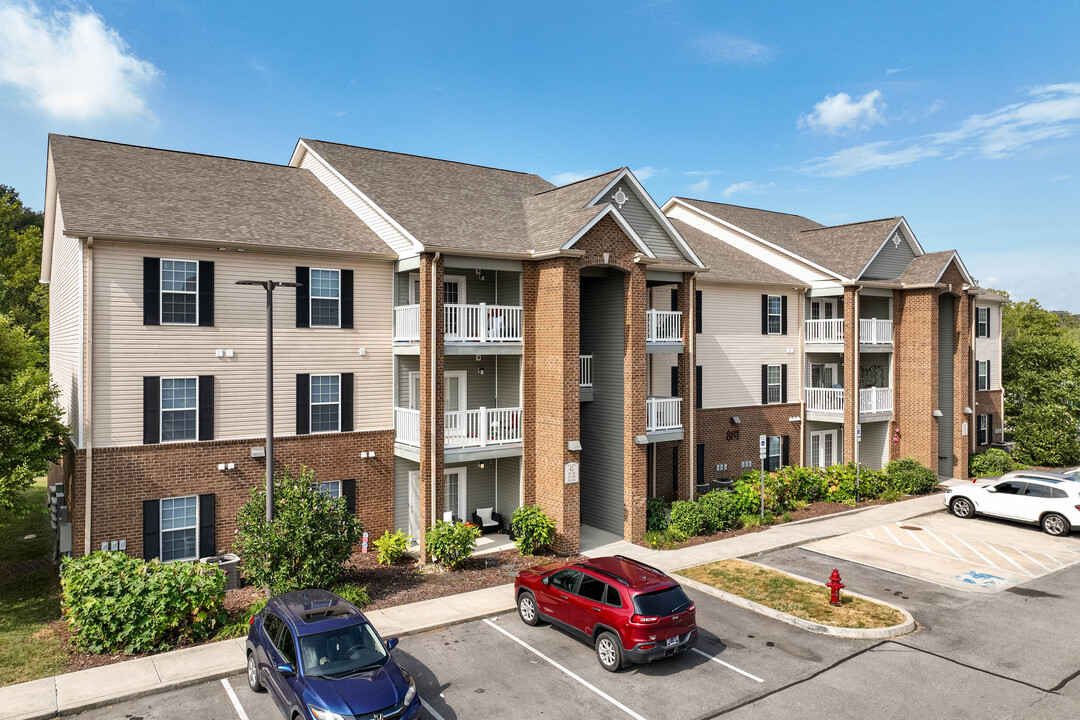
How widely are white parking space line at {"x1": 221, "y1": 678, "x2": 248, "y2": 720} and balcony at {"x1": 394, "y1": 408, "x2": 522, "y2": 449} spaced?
27.5 feet

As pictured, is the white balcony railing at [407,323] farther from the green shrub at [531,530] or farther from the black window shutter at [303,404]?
the green shrub at [531,530]

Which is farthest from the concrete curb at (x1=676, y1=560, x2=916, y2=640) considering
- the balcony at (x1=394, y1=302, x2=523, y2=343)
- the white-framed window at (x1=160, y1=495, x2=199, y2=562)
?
the white-framed window at (x1=160, y1=495, x2=199, y2=562)

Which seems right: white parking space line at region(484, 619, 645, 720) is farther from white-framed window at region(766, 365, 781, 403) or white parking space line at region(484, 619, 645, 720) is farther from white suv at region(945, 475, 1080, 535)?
white suv at region(945, 475, 1080, 535)

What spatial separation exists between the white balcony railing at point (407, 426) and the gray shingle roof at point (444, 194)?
16.3 feet

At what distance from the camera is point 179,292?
17.2m

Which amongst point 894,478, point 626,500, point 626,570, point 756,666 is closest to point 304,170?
point 626,500

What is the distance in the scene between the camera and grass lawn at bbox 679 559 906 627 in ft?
46.8

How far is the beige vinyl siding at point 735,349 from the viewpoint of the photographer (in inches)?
1045

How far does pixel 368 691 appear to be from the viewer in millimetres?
9398

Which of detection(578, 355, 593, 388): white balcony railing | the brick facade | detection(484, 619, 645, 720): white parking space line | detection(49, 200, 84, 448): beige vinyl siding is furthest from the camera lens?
detection(578, 355, 593, 388): white balcony railing

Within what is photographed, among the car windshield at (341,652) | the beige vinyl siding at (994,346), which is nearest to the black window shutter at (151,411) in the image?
the car windshield at (341,652)

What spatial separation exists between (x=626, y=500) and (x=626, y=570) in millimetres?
8194

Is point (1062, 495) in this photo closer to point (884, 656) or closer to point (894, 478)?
point (894, 478)

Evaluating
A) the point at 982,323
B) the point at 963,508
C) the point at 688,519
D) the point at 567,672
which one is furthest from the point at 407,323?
the point at 982,323
